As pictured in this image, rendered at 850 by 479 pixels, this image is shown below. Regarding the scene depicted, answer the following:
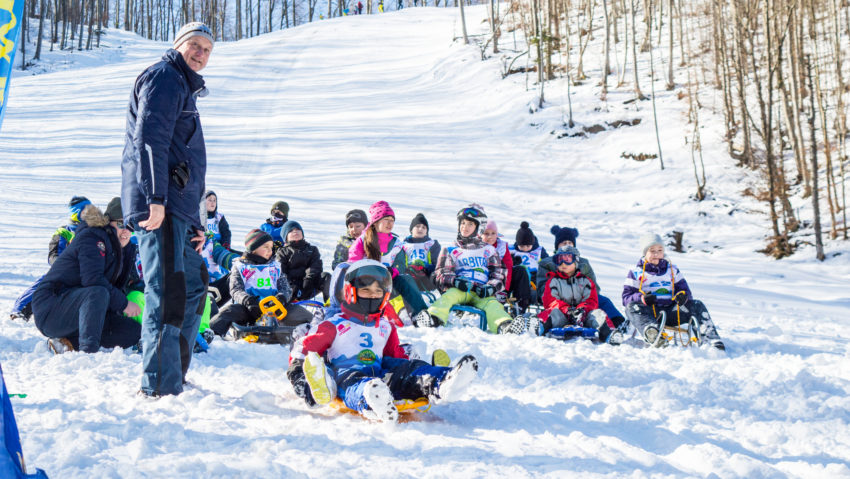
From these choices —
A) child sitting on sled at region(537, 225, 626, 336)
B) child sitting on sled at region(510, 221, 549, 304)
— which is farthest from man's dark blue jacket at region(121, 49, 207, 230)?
child sitting on sled at region(510, 221, 549, 304)

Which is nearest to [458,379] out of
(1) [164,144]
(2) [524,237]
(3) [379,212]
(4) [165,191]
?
(4) [165,191]

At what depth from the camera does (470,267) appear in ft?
24.1

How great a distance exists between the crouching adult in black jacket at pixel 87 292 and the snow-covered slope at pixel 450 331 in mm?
332

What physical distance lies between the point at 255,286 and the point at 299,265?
3.61 ft

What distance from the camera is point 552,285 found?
7215 mm

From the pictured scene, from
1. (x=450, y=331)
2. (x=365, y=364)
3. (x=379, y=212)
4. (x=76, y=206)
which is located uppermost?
(x=76, y=206)

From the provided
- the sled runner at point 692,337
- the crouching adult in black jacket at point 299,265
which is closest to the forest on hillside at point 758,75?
the sled runner at point 692,337

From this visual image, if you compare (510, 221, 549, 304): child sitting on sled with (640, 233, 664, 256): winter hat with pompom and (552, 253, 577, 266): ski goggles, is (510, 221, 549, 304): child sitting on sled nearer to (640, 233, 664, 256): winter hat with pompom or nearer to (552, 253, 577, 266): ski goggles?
(552, 253, 577, 266): ski goggles

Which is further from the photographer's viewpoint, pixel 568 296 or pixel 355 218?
pixel 355 218

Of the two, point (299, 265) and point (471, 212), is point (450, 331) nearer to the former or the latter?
point (471, 212)

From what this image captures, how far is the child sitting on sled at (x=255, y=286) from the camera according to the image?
20.9ft

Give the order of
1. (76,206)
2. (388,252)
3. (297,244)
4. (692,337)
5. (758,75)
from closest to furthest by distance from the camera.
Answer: (692,337), (76,206), (388,252), (297,244), (758,75)

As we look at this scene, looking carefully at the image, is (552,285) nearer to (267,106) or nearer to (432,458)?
(432,458)

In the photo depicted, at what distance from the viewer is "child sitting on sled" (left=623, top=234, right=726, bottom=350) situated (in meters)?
6.05
